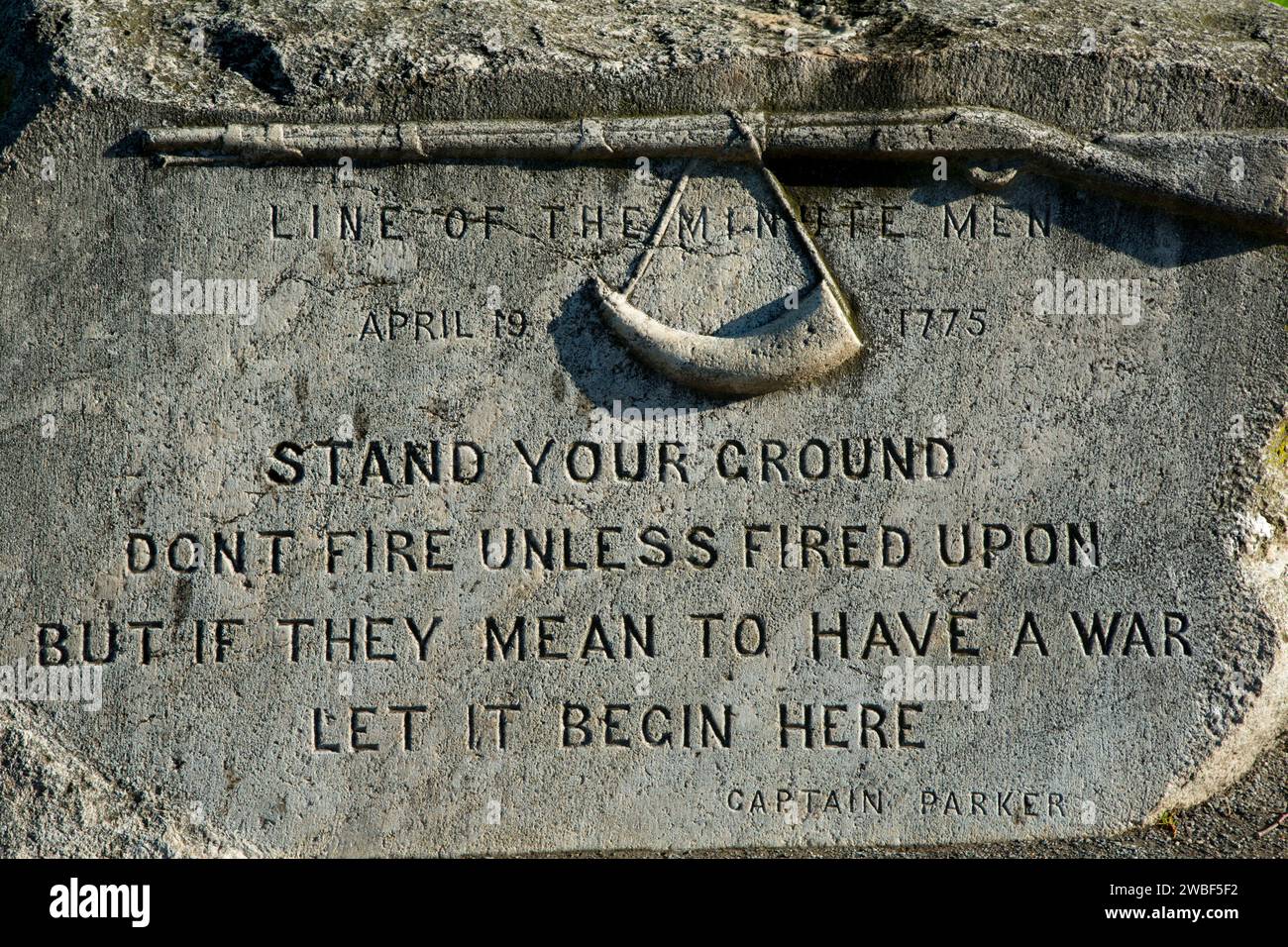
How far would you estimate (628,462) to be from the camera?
3656mm

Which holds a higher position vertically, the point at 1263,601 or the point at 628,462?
the point at 628,462

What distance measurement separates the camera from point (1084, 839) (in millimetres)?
3635

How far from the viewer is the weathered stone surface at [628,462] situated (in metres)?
3.61

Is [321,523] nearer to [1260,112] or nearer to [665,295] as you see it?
[665,295]

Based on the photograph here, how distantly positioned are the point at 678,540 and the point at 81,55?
2.04m

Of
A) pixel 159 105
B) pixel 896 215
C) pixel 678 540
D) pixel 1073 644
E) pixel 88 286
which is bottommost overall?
pixel 1073 644

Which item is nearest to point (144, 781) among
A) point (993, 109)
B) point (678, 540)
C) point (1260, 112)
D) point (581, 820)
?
point (581, 820)

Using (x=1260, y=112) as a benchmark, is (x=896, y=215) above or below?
below

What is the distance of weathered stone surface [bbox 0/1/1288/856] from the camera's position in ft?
11.8

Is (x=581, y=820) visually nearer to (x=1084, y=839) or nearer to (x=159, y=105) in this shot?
(x=1084, y=839)

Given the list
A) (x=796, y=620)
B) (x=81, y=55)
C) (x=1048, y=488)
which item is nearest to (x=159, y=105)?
(x=81, y=55)

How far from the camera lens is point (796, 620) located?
364 centimetres

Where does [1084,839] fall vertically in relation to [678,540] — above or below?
below

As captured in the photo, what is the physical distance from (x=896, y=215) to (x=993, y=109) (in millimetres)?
377
